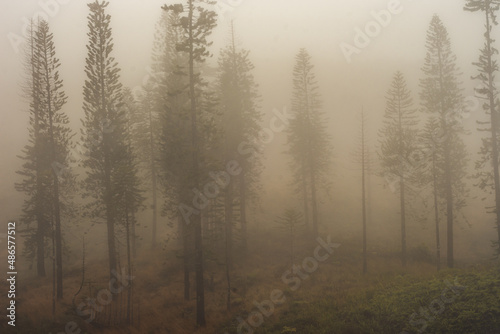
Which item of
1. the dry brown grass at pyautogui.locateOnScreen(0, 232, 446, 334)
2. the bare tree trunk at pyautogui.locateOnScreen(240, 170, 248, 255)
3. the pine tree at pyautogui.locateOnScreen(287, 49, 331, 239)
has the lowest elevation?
the dry brown grass at pyautogui.locateOnScreen(0, 232, 446, 334)

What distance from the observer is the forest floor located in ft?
38.0

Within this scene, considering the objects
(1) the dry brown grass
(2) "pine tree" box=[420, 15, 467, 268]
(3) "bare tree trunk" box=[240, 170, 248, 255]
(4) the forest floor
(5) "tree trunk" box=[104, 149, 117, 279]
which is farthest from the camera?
(3) "bare tree trunk" box=[240, 170, 248, 255]

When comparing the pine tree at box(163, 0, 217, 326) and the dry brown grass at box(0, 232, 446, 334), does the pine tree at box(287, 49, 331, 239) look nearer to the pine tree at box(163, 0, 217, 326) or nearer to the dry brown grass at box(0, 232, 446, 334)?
the dry brown grass at box(0, 232, 446, 334)

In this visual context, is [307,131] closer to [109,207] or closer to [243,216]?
[243,216]

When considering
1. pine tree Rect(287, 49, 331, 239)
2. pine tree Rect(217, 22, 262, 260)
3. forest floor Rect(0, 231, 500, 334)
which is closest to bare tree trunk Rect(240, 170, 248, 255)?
pine tree Rect(217, 22, 262, 260)

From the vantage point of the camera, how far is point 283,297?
17.3 m

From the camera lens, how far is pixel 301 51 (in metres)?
30.7

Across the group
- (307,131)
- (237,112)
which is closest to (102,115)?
(237,112)

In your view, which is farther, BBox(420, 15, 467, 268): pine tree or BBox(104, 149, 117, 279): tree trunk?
BBox(420, 15, 467, 268): pine tree

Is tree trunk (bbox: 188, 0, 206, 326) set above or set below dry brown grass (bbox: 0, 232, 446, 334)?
above

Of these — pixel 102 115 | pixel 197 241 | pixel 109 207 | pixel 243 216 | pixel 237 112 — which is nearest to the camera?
pixel 197 241

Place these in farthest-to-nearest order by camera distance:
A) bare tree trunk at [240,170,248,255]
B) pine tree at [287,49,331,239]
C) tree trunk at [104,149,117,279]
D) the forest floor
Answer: pine tree at [287,49,331,239] < bare tree trunk at [240,170,248,255] < tree trunk at [104,149,117,279] < the forest floor

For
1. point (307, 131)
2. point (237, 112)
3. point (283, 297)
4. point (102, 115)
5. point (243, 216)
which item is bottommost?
point (283, 297)

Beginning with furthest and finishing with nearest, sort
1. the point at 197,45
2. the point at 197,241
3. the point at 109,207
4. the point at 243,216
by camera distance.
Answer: the point at 243,216, the point at 109,207, the point at 197,45, the point at 197,241
